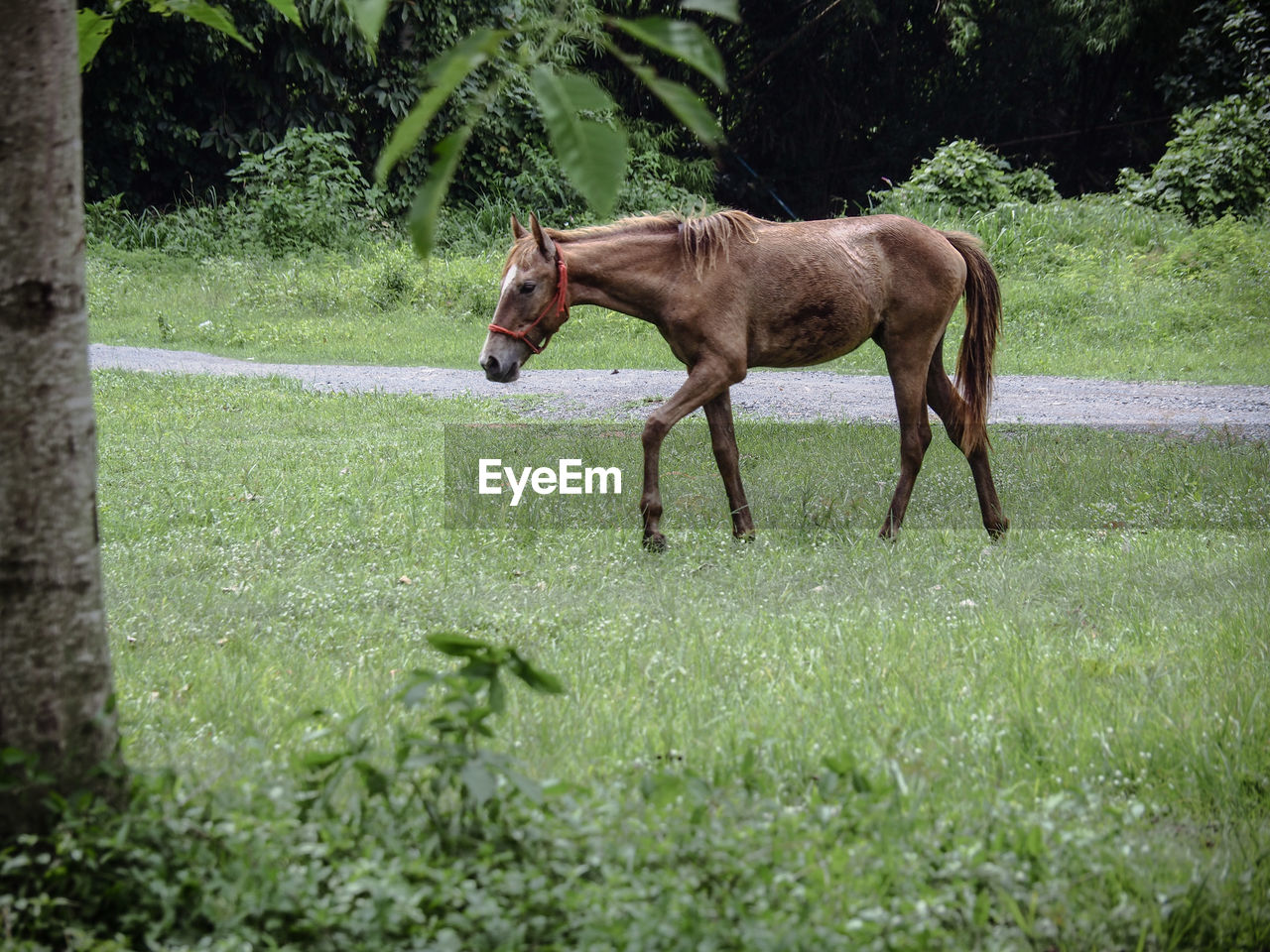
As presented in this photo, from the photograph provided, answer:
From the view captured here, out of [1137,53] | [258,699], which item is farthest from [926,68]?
[258,699]

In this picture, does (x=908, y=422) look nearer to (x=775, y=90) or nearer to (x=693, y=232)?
(x=693, y=232)

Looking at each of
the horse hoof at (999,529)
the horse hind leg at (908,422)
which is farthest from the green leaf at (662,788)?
the horse hoof at (999,529)

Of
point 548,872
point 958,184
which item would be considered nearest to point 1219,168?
point 958,184

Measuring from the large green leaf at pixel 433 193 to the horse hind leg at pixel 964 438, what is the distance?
6.16m

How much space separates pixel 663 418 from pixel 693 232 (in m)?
1.13

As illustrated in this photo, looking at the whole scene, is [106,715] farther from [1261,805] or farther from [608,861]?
[1261,805]

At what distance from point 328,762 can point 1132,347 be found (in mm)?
14119

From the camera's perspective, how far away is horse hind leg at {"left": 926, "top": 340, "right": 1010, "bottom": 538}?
7.39m

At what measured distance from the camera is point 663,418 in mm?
6906

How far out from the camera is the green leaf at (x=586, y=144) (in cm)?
148

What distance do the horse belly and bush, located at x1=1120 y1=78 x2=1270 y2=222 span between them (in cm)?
1443

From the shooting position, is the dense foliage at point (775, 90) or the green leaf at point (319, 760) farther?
the dense foliage at point (775, 90)

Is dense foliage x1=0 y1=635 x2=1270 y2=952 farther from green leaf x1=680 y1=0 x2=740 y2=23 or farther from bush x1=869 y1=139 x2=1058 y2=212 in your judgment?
bush x1=869 y1=139 x2=1058 y2=212

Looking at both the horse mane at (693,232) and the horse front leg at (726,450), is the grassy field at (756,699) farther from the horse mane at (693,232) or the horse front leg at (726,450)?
the horse mane at (693,232)
